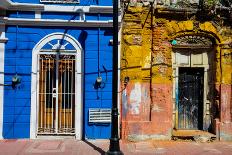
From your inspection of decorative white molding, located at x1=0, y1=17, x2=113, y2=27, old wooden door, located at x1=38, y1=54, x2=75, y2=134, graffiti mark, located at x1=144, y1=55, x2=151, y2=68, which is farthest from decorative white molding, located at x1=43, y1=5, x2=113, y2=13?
graffiti mark, located at x1=144, y1=55, x2=151, y2=68

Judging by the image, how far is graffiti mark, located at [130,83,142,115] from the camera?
11.9 meters

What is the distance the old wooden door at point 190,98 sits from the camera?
1267 cm

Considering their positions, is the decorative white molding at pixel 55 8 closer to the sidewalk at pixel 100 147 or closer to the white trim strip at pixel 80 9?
the white trim strip at pixel 80 9

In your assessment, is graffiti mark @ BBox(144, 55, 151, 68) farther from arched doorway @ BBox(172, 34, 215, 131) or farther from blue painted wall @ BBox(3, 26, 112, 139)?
blue painted wall @ BBox(3, 26, 112, 139)

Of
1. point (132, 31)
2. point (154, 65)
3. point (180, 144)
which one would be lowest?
point (180, 144)

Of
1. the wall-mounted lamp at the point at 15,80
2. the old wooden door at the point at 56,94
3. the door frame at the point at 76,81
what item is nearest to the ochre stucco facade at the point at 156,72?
the door frame at the point at 76,81

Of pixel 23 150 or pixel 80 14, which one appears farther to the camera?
pixel 80 14

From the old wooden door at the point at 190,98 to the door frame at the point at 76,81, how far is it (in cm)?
323

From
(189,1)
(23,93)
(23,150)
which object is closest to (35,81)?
(23,93)

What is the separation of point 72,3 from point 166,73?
11.7 feet

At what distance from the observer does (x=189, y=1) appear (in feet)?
40.0

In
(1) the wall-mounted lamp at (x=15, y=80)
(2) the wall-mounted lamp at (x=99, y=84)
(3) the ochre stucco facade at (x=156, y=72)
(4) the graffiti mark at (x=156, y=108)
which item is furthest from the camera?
(4) the graffiti mark at (x=156, y=108)

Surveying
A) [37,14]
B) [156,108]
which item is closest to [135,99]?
[156,108]

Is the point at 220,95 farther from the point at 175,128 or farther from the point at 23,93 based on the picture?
the point at 23,93
